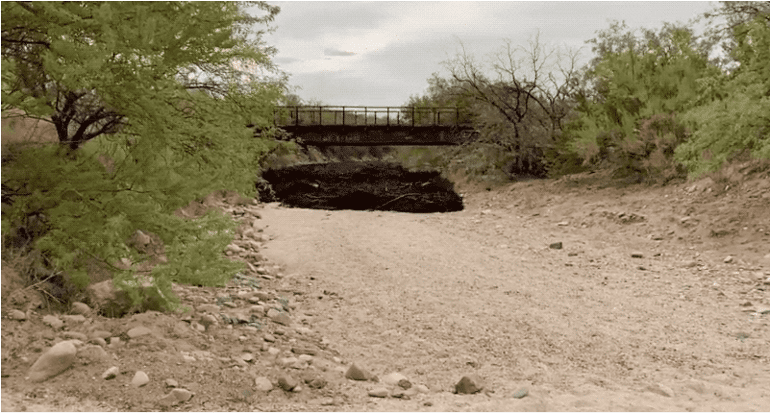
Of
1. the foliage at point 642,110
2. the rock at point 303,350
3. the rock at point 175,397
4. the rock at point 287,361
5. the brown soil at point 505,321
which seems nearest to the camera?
the rock at point 175,397

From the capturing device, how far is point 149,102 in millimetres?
6500

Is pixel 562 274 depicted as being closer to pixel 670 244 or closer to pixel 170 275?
pixel 670 244

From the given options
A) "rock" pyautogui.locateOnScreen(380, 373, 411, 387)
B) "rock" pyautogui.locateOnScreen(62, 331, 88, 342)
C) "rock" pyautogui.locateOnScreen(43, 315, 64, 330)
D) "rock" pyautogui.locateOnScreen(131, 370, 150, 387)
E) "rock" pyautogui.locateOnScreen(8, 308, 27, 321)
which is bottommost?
"rock" pyautogui.locateOnScreen(380, 373, 411, 387)

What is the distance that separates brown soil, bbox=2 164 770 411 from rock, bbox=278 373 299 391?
0.07 m

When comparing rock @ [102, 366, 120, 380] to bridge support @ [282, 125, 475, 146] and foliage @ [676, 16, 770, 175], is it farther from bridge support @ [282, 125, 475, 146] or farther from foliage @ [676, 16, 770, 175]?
bridge support @ [282, 125, 475, 146]

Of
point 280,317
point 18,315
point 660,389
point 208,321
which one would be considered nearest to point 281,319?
point 280,317

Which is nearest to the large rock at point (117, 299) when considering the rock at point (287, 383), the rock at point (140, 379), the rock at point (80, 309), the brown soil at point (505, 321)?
the rock at point (80, 309)

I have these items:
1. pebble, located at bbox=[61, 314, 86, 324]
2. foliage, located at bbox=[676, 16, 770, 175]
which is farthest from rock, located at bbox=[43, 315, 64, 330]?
foliage, located at bbox=[676, 16, 770, 175]

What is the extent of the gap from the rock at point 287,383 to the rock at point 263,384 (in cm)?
9

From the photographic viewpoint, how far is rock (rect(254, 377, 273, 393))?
18.0 feet

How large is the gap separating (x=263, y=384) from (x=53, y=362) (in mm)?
1790

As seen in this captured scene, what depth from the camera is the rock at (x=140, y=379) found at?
522 centimetres

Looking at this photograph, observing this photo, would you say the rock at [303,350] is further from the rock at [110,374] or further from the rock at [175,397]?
the rock at [110,374]

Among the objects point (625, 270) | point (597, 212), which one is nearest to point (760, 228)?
point (625, 270)
